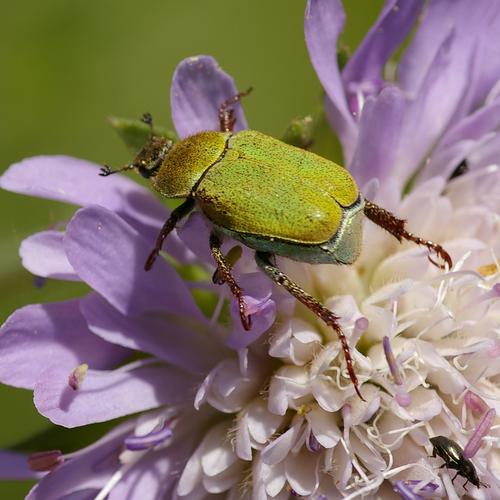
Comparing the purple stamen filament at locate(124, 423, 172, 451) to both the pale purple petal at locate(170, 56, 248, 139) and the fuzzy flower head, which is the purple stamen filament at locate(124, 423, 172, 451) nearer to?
the fuzzy flower head

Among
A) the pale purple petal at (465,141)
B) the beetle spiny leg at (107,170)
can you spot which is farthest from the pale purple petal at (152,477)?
the pale purple petal at (465,141)

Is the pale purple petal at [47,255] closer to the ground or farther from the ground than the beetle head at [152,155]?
closer to the ground

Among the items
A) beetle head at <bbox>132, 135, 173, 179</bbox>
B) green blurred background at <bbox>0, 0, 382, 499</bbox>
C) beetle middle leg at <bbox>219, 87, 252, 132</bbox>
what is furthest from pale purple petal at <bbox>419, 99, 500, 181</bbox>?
green blurred background at <bbox>0, 0, 382, 499</bbox>

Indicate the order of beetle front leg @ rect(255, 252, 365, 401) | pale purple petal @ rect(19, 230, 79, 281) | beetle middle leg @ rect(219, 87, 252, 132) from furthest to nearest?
1. beetle middle leg @ rect(219, 87, 252, 132)
2. pale purple petal @ rect(19, 230, 79, 281)
3. beetle front leg @ rect(255, 252, 365, 401)

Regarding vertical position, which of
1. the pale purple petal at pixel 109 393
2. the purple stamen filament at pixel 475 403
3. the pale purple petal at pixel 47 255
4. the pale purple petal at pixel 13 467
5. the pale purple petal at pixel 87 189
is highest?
the purple stamen filament at pixel 475 403

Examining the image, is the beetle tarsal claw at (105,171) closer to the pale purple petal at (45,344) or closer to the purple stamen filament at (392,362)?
the pale purple petal at (45,344)

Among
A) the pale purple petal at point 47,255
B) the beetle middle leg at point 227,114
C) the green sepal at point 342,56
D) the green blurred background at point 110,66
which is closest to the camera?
the pale purple petal at point 47,255

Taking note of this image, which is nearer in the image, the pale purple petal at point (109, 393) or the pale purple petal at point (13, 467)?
the pale purple petal at point (109, 393)

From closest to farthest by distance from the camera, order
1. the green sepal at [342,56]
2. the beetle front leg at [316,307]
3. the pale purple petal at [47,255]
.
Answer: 1. the beetle front leg at [316,307]
2. the pale purple petal at [47,255]
3. the green sepal at [342,56]

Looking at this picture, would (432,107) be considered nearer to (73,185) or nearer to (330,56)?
(330,56)
